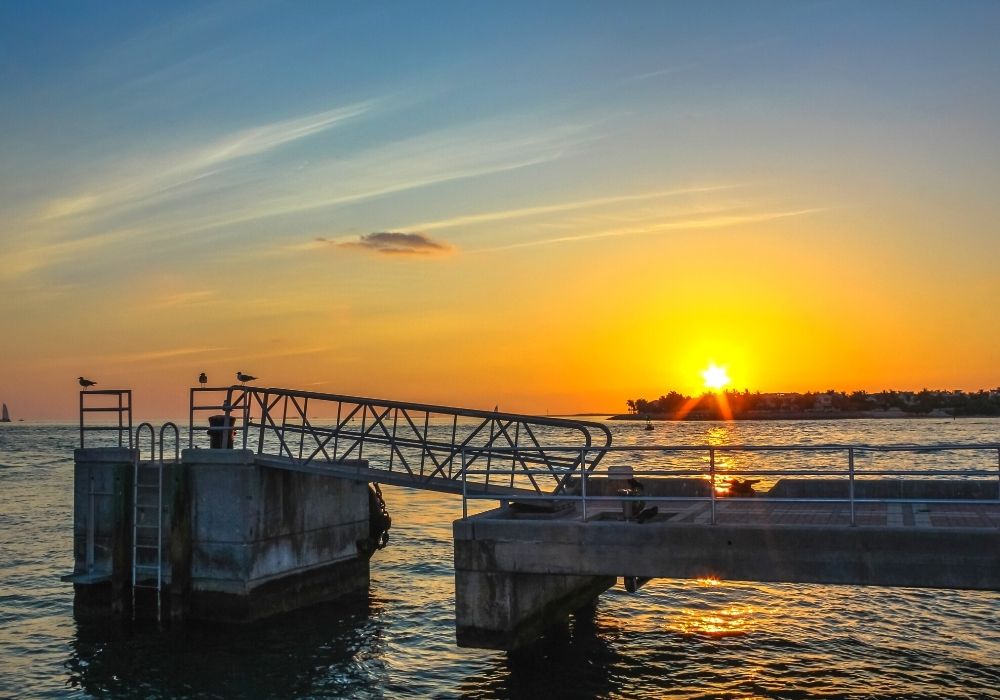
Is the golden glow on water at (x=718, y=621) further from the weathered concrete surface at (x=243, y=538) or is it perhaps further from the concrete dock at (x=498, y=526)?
the weathered concrete surface at (x=243, y=538)

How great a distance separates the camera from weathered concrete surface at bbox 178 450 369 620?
719 inches

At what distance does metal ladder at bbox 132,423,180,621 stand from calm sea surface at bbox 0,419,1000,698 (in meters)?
0.90

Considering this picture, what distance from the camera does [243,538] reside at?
18.2 metres

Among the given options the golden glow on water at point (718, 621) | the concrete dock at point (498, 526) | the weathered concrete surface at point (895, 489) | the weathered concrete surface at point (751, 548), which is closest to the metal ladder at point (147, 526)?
the concrete dock at point (498, 526)

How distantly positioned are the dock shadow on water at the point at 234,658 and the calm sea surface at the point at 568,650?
0.04m

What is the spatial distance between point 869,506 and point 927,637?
117 inches

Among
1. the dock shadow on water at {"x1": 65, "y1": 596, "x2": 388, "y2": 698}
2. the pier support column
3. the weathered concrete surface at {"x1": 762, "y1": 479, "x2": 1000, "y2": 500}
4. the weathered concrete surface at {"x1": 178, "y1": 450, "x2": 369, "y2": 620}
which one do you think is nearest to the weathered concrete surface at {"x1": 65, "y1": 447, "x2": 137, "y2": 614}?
the dock shadow on water at {"x1": 65, "y1": 596, "x2": 388, "y2": 698}

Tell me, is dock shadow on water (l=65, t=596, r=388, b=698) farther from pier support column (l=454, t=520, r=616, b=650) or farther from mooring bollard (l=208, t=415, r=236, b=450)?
mooring bollard (l=208, t=415, r=236, b=450)

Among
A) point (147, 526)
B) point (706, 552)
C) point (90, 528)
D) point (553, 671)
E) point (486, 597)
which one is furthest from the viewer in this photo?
point (90, 528)

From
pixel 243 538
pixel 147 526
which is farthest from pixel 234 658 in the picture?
pixel 147 526

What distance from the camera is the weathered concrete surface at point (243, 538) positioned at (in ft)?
59.9

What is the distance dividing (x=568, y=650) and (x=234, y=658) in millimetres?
5687

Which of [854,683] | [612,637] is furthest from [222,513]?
[854,683]

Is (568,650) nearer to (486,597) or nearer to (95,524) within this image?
(486,597)
